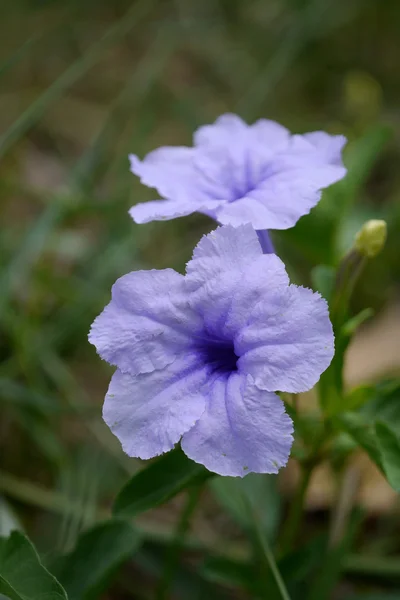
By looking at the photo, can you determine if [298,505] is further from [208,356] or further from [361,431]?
[208,356]

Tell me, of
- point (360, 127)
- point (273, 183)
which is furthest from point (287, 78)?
point (273, 183)

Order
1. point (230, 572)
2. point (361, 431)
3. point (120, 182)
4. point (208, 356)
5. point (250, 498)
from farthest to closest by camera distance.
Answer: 1. point (120, 182)
2. point (250, 498)
3. point (230, 572)
4. point (361, 431)
5. point (208, 356)

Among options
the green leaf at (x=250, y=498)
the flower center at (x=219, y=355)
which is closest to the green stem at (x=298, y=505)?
the green leaf at (x=250, y=498)

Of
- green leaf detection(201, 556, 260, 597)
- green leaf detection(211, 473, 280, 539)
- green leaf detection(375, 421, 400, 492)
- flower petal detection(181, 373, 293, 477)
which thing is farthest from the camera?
green leaf detection(211, 473, 280, 539)

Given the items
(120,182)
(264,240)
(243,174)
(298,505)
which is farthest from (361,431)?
(120,182)

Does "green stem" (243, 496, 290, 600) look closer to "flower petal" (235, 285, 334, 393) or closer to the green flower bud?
"flower petal" (235, 285, 334, 393)

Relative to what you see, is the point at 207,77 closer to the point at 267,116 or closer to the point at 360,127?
the point at 267,116

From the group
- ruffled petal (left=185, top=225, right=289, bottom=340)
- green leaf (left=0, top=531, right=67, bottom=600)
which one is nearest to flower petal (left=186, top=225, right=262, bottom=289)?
ruffled petal (left=185, top=225, right=289, bottom=340)

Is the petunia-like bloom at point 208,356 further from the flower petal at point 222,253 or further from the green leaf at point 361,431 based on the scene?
the green leaf at point 361,431
